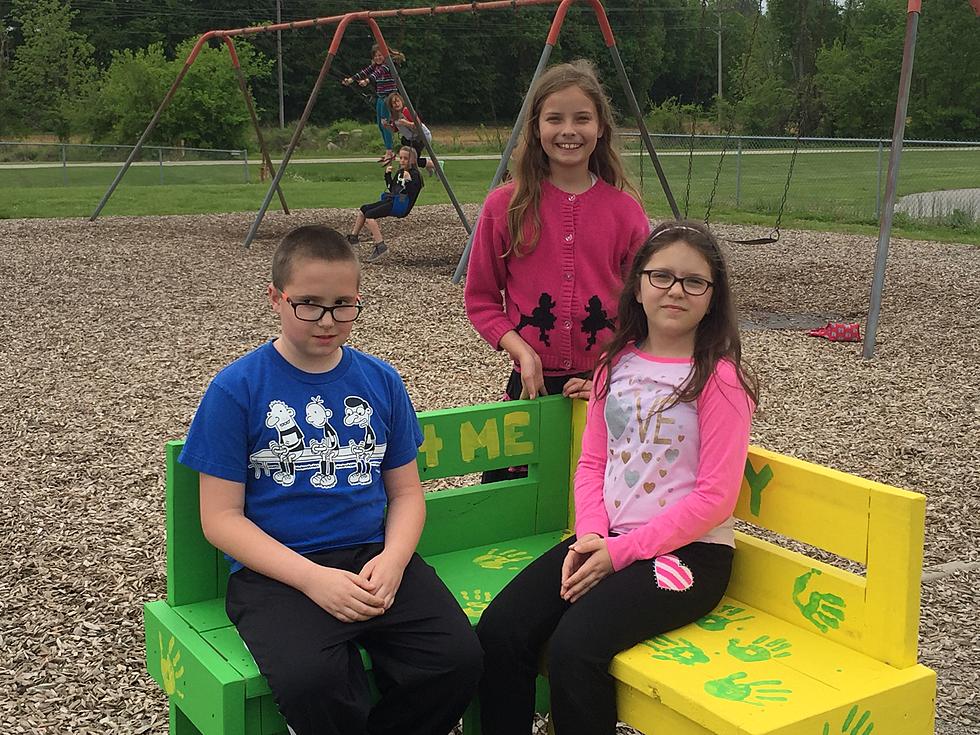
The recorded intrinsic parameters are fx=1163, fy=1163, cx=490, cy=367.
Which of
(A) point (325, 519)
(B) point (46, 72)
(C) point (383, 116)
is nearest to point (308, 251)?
(A) point (325, 519)

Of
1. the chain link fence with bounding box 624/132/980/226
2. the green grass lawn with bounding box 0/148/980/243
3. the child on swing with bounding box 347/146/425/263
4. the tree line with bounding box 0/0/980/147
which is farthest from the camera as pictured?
the chain link fence with bounding box 624/132/980/226

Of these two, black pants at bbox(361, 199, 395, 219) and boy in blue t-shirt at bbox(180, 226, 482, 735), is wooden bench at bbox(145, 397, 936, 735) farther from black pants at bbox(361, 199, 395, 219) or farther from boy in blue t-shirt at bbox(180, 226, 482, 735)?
black pants at bbox(361, 199, 395, 219)

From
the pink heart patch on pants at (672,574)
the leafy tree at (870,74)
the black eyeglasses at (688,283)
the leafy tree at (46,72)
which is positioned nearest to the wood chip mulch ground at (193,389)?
the pink heart patch on pants at (672,574)

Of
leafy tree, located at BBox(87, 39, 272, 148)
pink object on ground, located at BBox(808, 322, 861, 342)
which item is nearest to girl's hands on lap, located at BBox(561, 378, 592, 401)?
pink object on ground, located at BBox(808, 322, 861, 342)

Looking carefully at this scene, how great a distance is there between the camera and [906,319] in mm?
8164

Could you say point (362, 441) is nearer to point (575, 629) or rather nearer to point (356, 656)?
point (356, 656)

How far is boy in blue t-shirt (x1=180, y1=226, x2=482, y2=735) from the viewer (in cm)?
221

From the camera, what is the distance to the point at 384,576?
229cm

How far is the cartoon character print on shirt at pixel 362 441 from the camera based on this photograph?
238cm

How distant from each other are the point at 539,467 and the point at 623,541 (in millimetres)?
662

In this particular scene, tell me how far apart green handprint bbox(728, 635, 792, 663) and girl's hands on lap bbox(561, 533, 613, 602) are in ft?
0.95

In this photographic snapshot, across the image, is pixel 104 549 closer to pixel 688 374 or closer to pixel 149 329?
pixel 688 374

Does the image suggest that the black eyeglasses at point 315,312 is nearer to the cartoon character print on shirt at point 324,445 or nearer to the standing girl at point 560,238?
the cartoon character print on shirt at point 324,445

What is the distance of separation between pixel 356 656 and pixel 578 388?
1046 mm
